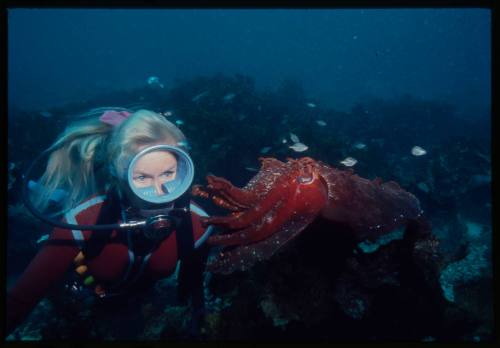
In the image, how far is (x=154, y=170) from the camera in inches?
115

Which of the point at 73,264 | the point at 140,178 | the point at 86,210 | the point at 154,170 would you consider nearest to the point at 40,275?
the point at 73,264

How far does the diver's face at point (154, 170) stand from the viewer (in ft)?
9.43

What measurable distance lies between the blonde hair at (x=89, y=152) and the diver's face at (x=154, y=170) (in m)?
0.21

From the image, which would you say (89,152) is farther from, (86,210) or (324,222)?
(324,222)

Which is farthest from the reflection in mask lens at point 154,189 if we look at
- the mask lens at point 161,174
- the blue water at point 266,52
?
the blue water at point 266,52

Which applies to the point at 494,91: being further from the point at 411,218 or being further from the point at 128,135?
the point at 128,135

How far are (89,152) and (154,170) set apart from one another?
0.97 metres

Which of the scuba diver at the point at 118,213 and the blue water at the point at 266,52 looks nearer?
the scuba diver at the point at 118,213

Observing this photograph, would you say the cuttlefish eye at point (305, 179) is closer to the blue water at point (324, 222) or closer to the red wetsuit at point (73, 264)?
Answer: the blue water at point (324, 222)

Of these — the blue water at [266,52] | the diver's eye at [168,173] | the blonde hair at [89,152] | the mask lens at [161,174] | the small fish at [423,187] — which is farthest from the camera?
the blue water at [266,52]

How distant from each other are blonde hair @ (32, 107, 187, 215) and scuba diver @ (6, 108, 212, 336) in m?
0.01

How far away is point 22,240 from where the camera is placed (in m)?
7.79

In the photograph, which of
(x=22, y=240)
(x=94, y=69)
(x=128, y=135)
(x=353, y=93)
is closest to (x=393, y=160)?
(x=128, y=135)

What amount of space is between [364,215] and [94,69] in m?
78.2
